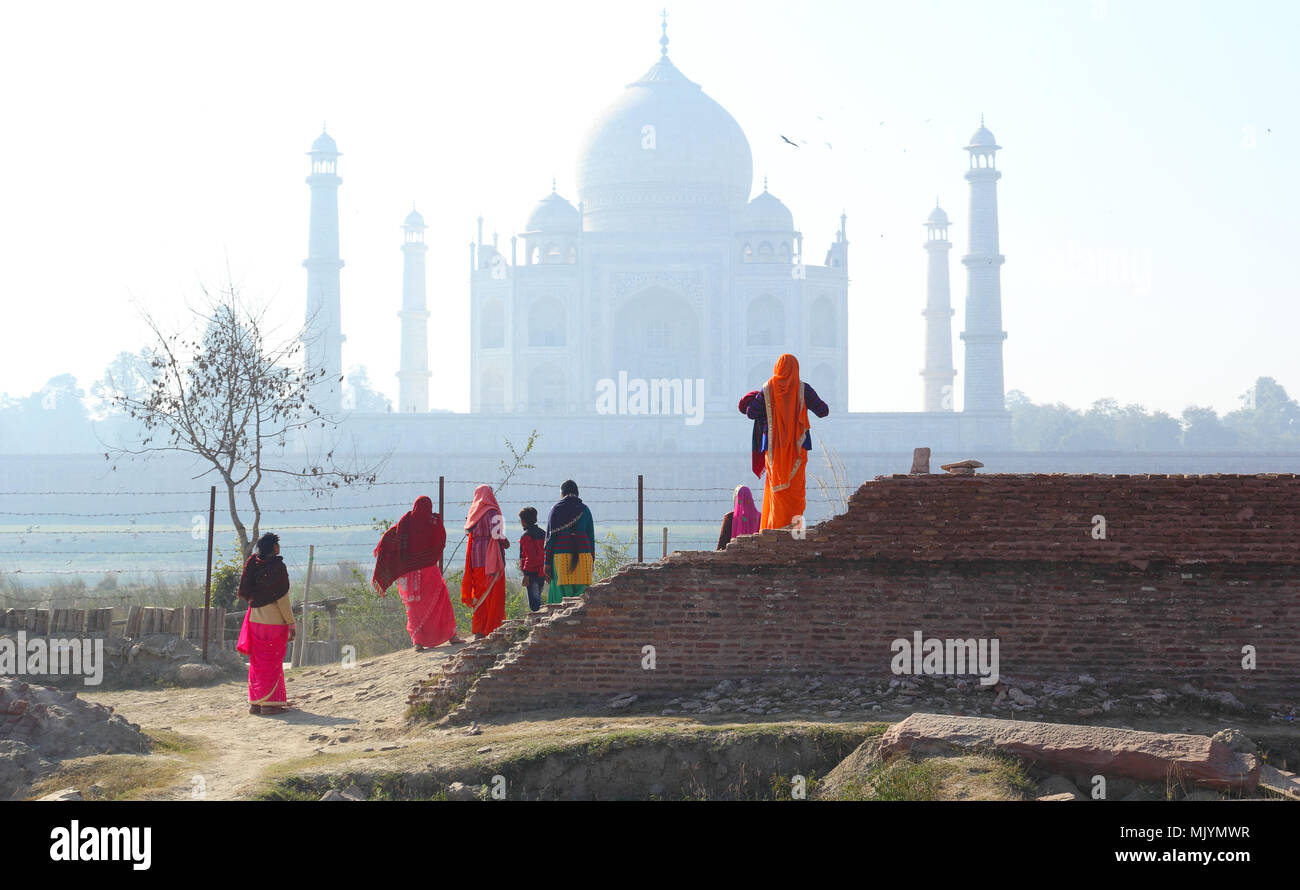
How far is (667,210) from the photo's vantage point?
48594mm

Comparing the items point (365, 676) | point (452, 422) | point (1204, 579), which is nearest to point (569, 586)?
point (365, 676)

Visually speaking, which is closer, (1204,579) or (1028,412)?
(1204,579)

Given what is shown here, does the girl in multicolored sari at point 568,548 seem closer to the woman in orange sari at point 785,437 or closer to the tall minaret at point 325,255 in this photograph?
the woman in orange sari at point 785,437

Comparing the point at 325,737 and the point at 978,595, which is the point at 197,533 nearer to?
the point at 325,737

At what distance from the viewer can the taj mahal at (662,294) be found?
47.6 metres

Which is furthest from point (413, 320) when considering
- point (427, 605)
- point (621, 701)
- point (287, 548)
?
point (621, 701)

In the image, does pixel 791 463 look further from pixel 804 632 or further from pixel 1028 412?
pixel 1028 412

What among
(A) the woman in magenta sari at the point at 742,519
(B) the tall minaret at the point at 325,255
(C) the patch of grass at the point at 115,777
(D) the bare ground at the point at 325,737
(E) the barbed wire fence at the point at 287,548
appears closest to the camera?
(C) the patch of grass at the point at 115,777

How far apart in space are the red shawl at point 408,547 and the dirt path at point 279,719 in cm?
58

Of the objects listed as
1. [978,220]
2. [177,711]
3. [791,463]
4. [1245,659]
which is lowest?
[177,711]

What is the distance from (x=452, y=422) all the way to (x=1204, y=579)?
123 ft

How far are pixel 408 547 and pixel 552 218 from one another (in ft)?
134

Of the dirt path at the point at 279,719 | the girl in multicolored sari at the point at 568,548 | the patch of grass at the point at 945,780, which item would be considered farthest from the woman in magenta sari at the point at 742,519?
the patch of grass at the point at 945,780

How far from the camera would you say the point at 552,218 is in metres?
49.2
